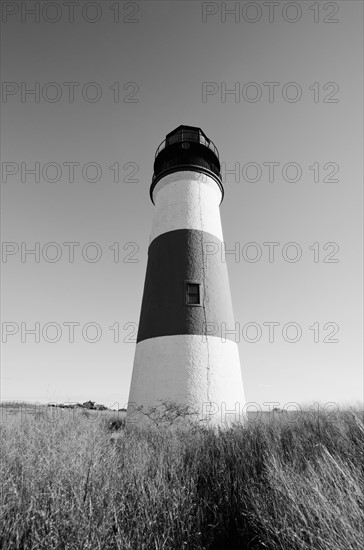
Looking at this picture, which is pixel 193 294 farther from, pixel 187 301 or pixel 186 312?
pixel 186 312

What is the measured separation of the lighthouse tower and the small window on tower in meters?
0.04

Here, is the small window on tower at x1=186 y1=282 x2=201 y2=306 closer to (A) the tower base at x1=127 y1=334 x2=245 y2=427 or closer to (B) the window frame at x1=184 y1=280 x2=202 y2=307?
(B) the window frame at x1=184 y1=280 x2=202 y2=307

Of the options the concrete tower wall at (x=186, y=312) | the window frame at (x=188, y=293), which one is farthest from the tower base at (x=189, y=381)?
the window frame at (x=188, y=293)

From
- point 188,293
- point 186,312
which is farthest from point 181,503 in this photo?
point 188,293

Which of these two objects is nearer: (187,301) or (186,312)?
(186,312)

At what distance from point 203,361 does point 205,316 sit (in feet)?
5.37

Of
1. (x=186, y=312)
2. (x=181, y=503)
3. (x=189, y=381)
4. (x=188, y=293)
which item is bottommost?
(x=181, y=503)

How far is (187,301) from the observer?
37.0 ft

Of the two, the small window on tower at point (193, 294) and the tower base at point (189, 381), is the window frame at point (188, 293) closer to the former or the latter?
the small window on tower at point (193, 294)

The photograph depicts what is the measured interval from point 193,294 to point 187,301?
1.40 ft

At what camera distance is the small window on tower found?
11320mm

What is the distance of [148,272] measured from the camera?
12906 mm

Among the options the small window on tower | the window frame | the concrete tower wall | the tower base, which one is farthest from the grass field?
the small window on tower

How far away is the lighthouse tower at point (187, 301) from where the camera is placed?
404 inches
